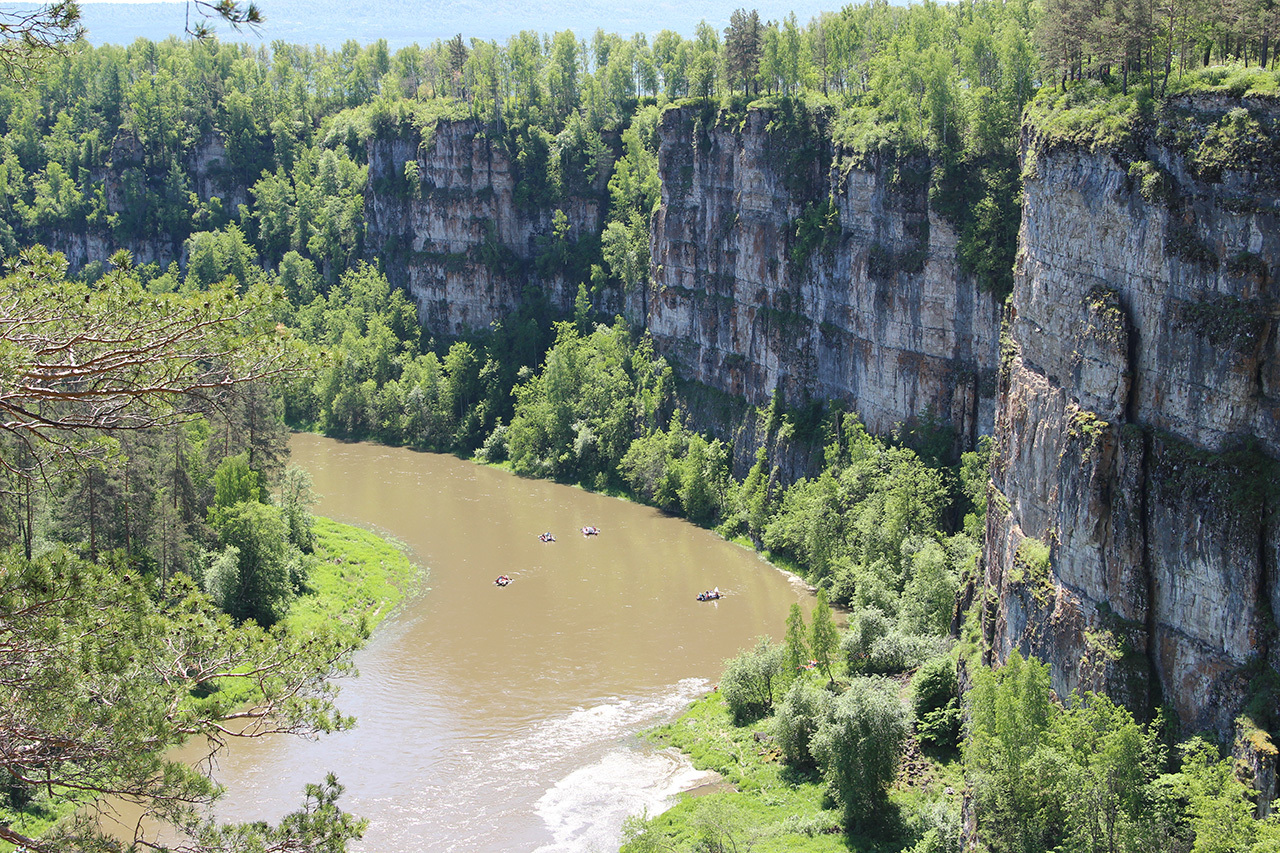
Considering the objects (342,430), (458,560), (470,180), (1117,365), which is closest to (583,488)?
(458,560)

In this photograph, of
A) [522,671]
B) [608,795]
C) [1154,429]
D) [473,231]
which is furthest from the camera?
[473,231]

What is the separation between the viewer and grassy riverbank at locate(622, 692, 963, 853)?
3622cm

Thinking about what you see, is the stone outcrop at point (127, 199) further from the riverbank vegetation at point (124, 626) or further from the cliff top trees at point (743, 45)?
the riverbank vegetation at point (124, 626)

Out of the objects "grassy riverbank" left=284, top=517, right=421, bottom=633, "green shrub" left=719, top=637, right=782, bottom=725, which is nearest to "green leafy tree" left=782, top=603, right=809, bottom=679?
"green shrub" left=719, top=637, right=782, bottom=725

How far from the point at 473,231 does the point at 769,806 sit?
73.5m

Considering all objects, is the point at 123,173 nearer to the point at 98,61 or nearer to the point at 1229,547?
the point at 98,61

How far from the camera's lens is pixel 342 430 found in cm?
9769

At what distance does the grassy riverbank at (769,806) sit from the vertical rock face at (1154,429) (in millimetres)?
5665

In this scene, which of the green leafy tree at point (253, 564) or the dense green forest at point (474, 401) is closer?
the dense green forest at point (474, 401)

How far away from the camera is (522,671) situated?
174 feet

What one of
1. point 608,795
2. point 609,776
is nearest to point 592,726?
point 609,776

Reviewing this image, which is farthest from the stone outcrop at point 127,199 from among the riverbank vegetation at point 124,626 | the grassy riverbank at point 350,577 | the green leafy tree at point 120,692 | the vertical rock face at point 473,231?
the green leafy tree at point 120,692

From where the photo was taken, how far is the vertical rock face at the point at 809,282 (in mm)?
59750

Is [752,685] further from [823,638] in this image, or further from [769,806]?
[769,806]
